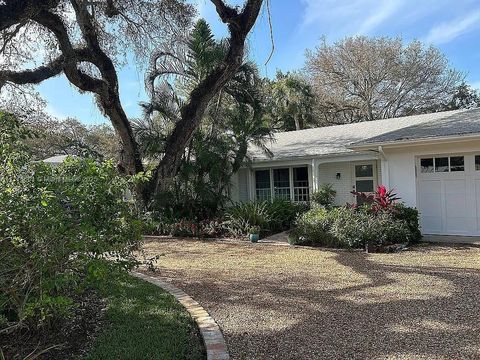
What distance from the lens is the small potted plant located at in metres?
12.6

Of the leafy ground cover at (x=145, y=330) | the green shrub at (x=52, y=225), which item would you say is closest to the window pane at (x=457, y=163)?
the leafy ground cover at (x=145, y=330)

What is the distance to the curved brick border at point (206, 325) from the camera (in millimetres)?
4305

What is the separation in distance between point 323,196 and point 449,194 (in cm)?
475

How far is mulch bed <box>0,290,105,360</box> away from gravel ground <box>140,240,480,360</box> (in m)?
1.58

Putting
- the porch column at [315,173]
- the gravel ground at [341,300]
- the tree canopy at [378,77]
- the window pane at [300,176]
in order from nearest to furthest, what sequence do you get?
the gravel ground at [341,300] < the porch column at [315,173] < the window pane at [300,176] < the tree canopy at [378,77]

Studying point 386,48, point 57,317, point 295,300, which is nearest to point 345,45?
point 386,48

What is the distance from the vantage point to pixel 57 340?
464 cm

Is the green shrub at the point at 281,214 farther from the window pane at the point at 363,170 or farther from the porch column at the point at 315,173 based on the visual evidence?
the window pane at the point at 363,170

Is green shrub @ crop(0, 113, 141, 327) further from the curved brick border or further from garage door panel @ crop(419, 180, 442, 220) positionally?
garage door panel @ crop(419, 180, 442, 220)

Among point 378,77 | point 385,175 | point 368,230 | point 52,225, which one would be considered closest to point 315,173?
point 385,175

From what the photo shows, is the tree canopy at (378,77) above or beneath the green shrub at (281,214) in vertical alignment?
above

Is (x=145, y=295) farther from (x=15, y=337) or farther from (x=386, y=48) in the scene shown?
(x=386, y=48)

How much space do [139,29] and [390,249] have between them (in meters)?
9.39

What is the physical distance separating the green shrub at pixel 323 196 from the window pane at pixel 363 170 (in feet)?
4.04
